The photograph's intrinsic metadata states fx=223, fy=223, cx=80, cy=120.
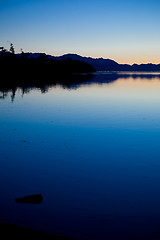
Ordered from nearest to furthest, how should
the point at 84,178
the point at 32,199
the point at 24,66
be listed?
the point at 32,199 < the point at 84,178 < the point at 24,66

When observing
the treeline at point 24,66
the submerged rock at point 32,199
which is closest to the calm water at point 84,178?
the submerged rock at point 32,199

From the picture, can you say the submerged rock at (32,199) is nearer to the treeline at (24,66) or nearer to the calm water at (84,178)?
the calm water at (84,178)

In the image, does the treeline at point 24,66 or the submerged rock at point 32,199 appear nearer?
the submerged rock at point 32,199

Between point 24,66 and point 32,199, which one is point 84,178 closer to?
point 32,199

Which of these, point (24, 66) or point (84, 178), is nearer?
point (84, 178)

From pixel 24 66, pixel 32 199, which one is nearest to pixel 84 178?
pixel 32 199

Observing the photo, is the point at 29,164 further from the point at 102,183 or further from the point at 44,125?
the point at 44,125

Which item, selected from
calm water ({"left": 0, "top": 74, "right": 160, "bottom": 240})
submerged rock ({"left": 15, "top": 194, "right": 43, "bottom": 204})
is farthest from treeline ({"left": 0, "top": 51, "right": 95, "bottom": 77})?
submerged rock ({"left": 15, "top": 194, "right": 43, "bottom": 204})

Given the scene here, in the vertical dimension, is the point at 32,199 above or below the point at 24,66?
below

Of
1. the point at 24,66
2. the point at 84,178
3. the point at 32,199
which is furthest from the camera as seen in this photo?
the point at 24,66

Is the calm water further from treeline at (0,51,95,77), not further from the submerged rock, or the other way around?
treeline at (0,51,95,77)

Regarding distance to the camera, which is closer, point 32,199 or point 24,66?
point 32,199

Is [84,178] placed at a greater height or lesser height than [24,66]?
lesser

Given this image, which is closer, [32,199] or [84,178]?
[32,199]
